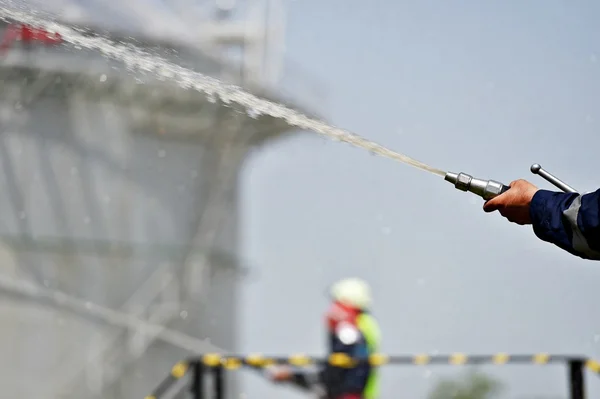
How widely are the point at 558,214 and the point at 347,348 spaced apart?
10.5 ft

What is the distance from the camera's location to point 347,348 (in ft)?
16.0

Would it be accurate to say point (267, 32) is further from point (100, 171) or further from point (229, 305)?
point (229, 305)

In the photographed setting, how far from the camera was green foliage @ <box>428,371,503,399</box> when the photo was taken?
700 centimetres

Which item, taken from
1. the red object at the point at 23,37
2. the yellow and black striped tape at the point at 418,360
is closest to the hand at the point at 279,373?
the yellow and black striped tape at the point at 418,360

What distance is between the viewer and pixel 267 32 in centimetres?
841

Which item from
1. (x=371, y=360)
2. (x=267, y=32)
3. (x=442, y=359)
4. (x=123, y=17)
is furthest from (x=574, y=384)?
(x=267, y=32)

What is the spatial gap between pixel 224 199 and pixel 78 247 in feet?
4.84

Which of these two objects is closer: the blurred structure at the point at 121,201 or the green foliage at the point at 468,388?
the green foliage at the point at 468,388

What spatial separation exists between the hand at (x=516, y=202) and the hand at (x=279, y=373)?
245 cm

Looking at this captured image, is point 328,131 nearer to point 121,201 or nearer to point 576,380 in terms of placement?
point 576,380

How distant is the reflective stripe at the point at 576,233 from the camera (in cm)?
175

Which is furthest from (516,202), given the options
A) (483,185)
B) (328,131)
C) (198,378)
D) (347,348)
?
(347,348)

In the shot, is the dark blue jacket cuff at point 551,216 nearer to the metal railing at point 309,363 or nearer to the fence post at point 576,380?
the metal railing at point 309,363

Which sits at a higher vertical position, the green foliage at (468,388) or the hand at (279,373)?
the hand at (279,373)
